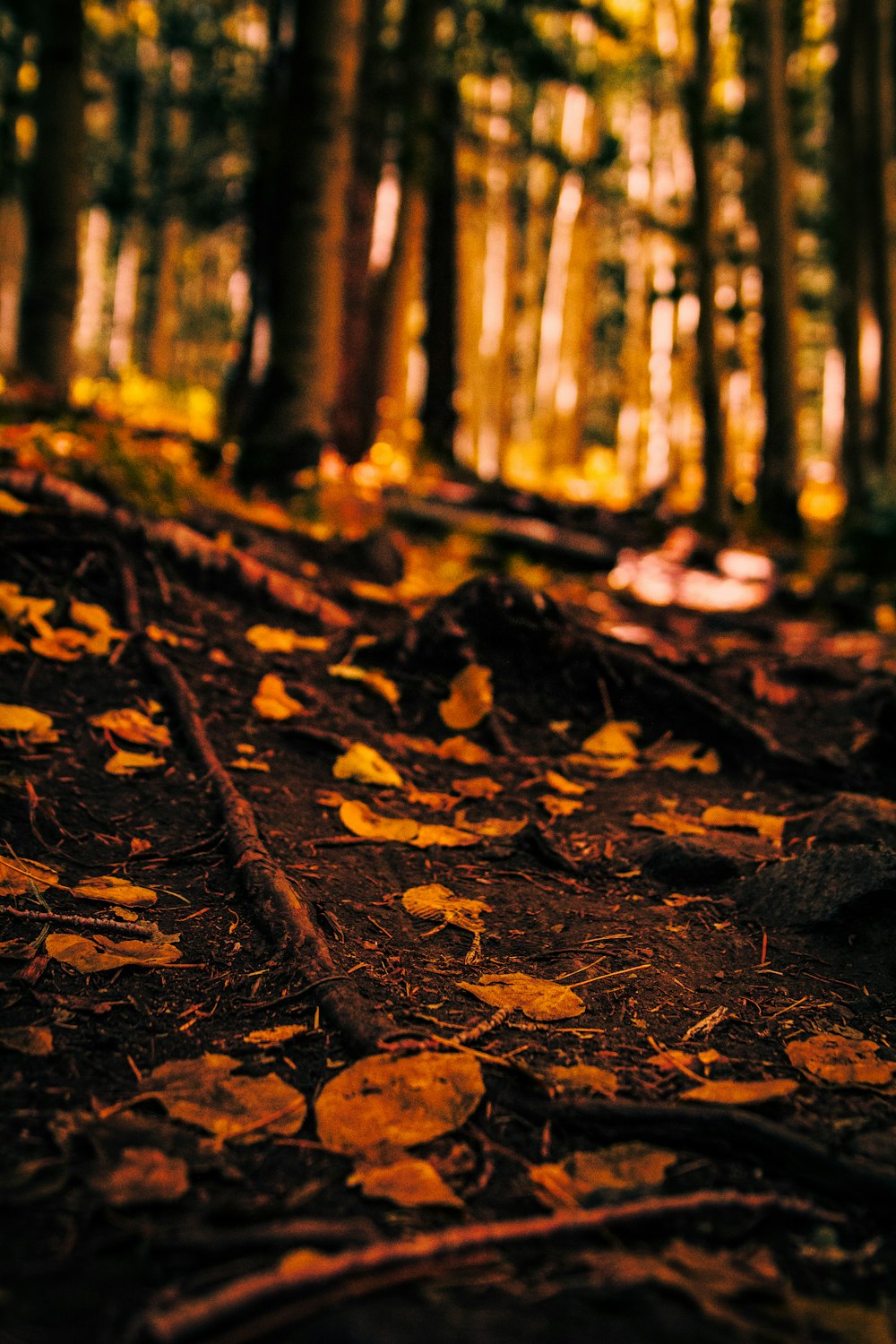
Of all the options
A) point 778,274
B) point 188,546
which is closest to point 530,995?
point 188,546

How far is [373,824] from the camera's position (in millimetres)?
2172

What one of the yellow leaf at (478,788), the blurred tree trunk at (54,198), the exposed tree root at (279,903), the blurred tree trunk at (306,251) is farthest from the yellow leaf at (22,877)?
the blurred tree trunk at (54,198)

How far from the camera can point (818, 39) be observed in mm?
14008

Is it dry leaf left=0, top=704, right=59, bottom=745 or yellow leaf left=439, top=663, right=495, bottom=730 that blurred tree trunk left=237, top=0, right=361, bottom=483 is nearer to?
yellow leaf left=439, top=663, right=495, bottom=730

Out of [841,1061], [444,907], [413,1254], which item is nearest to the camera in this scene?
[413,1254]

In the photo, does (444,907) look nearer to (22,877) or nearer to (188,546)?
(22,877)

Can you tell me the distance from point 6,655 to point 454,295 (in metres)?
8.52

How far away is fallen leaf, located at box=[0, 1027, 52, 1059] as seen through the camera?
3.97ft

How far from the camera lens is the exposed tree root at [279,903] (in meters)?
1.36

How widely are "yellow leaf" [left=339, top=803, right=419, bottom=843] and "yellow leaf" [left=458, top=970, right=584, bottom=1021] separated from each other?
62 cm

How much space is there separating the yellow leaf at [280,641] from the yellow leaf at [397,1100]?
6.62 feet

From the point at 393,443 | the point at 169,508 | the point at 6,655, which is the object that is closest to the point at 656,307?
the point at 393,443

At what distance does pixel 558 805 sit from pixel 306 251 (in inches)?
140

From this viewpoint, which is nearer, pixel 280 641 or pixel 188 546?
pixel 280 641
